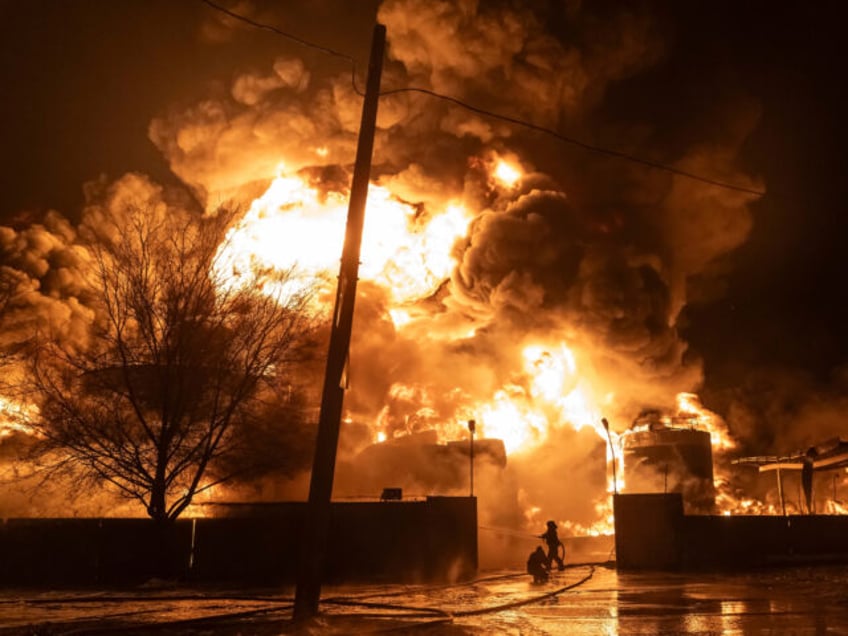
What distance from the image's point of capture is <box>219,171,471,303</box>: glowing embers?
3994 centimetres

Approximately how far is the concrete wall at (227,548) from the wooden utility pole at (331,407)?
889 centimetres

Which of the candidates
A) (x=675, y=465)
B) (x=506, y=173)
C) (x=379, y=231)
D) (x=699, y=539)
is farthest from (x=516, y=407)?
(x=699, y=539)

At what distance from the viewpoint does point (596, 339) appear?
36719 mm

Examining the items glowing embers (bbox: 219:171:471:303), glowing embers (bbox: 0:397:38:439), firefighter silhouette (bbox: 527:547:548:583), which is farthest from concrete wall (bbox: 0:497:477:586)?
glowing embers (bbox: 219:171:471:303)

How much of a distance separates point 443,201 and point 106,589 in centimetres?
2823

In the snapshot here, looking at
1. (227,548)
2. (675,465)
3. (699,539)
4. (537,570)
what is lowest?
(537,570)

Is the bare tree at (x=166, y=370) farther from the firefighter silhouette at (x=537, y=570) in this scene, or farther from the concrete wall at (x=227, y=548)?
the firefighter silhouette at (x=537, y=570)

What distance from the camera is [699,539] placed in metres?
22.2

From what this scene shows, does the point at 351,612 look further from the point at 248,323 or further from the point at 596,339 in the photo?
the point at 596,339

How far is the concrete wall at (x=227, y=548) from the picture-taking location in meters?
18.0

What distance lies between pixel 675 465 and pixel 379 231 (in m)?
20.5

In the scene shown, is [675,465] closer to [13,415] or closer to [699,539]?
[699,539]

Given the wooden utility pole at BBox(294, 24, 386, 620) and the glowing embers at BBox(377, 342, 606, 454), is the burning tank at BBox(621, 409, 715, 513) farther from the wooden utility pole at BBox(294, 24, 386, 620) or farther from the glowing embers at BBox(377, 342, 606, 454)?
the wooden utility pole at BBox(294, 24, 386, 620)

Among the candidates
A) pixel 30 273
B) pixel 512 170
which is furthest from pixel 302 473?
pixel 512 170
